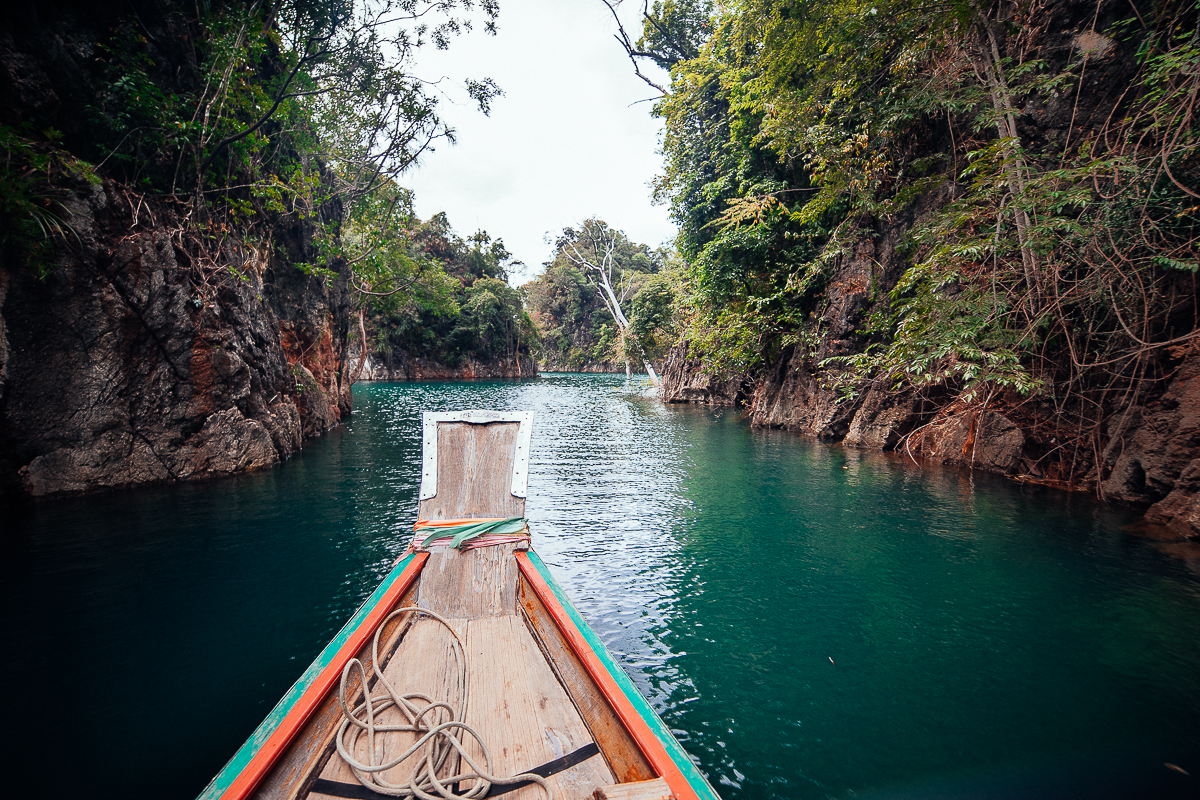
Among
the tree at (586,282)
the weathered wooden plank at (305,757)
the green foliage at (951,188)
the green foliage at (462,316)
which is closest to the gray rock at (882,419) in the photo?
the green foliage at (951,188)

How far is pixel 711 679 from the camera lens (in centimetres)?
321

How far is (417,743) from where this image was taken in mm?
1739

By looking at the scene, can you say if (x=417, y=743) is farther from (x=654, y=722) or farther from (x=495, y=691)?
(x=654, y=722)

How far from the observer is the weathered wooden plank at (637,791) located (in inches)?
61.9

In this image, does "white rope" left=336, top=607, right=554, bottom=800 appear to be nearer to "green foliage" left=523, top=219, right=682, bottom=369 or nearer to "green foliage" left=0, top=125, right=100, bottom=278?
"green foliage" left=0, top=125, right=100, bottom=278

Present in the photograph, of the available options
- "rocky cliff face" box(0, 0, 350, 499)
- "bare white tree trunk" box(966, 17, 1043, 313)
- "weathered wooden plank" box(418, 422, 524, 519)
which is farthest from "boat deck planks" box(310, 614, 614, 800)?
"bare white tree trunk" box(966, 17, 1043, 313)

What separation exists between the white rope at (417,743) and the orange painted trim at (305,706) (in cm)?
7

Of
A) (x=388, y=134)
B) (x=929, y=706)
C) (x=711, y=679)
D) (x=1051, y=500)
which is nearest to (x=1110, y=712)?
(x=929, y=706)

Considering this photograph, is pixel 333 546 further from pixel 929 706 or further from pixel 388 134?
pixel 388 134

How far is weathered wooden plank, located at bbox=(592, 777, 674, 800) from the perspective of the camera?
5.16 ft

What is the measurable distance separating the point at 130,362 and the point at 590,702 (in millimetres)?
8047

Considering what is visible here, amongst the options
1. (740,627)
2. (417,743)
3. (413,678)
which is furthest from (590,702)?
(740,627)

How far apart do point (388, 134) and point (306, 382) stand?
6251 millimetres

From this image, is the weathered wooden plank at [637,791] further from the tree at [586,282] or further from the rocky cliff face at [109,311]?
the tree at [586,282]
